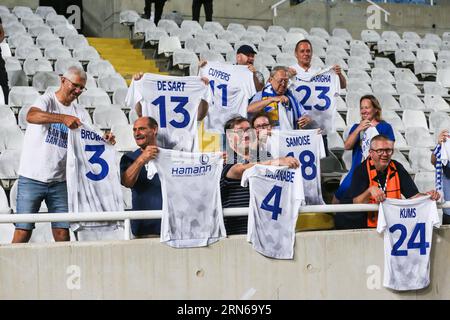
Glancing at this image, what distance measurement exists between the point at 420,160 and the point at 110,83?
3.70 m

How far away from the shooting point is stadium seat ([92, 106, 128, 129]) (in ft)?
28.8

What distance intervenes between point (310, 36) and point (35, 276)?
9667 millimetres

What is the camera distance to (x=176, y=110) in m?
7.26

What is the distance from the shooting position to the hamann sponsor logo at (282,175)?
621 centimetres

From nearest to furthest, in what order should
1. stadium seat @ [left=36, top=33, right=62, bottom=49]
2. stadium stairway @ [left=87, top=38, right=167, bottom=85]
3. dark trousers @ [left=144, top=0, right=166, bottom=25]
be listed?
stadium seat @ [left=36, top=33, right=62, bottom=49] → stadium stairway @ [left=87, top=38, right=167, bottom=85] → dark trousers @ [left=144, top=0, right=166, bottom=25]

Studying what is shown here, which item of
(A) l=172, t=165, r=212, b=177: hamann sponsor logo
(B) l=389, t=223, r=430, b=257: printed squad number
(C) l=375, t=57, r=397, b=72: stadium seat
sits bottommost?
(B) l=389, t=223, r=430, b=257: printed squad number

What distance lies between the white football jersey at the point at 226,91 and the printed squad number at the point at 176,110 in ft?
2.18

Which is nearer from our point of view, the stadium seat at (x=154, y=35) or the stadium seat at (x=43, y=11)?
the stadium seat at (x=154, y=35)

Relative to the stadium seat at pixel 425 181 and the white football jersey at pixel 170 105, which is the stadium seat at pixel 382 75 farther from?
the white football jersey at pixel 170 105

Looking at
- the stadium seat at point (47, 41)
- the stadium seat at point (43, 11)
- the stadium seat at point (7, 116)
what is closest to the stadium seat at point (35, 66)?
the stadium seat at point (47, 41)

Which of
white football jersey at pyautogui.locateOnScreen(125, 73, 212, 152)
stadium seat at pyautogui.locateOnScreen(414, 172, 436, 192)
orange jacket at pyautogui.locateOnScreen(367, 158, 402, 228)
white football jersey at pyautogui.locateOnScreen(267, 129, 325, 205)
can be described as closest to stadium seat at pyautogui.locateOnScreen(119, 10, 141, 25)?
stadium seat at pyautogui.locateOnScreen(414, 172, 436, 192)

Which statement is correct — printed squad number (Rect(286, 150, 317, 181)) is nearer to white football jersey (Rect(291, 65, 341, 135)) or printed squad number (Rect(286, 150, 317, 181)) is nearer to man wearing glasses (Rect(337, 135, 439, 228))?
man wearing glasses (Rect(337, 135, 439, 228))

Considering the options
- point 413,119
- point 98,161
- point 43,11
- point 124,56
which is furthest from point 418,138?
point 43,11

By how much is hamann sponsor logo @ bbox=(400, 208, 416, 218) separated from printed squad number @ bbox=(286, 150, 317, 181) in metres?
0.81
